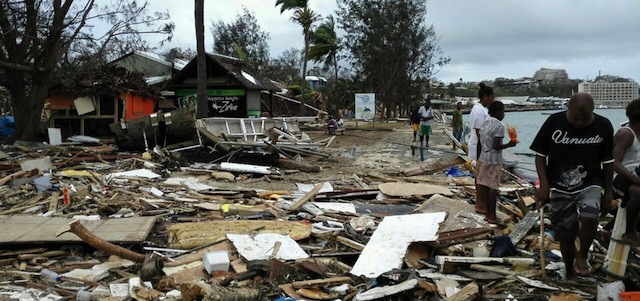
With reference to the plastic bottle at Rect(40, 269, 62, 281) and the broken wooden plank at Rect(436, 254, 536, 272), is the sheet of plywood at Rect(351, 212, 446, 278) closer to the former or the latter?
the broken wooden plank at Rect(436, 254, 536, 272)

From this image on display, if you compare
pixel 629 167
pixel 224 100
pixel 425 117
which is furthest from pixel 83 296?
pixel 224 100

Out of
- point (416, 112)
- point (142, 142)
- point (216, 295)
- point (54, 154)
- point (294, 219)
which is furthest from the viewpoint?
point (416, 112)

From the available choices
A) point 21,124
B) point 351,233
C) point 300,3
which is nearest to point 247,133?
point 21,124

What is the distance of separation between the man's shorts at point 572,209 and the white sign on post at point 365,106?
→ 23963 mm

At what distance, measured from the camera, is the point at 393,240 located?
524 cm

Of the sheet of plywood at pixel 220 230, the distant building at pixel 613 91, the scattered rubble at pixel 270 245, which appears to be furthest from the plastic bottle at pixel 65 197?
the distant building at pixel 613 91

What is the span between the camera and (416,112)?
1900 centimetres

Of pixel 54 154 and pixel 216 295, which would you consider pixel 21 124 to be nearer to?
pixel 54 154

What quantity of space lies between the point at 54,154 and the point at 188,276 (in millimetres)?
10344

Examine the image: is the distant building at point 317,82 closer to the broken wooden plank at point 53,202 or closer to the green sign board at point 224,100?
the green sign board at point 224,100

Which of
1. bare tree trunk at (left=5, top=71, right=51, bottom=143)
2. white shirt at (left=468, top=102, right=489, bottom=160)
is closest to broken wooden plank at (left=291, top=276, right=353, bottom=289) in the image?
white shirt at (left=468, top=102, right=489, bottom=160)

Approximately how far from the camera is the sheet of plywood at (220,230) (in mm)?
5832

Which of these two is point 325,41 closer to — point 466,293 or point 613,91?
point 613,91

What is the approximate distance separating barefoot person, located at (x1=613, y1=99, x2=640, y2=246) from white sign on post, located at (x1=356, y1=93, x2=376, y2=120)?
23628 mm
